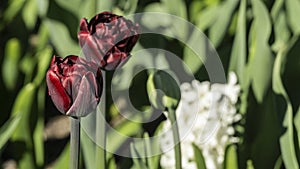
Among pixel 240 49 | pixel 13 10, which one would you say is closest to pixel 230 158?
pixel 240 49

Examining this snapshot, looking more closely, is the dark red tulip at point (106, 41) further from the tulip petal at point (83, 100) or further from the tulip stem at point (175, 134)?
the tulip stem at point (175, 134)

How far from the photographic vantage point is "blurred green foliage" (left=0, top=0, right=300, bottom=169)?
3.88 ft

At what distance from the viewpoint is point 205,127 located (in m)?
1.04

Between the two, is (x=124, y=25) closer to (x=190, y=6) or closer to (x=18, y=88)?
(x=18, y=88)

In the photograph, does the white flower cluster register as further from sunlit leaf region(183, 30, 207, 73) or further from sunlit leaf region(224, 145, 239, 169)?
sunlit leaf region(183, 30, 207, 73)

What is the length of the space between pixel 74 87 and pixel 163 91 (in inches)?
13.4

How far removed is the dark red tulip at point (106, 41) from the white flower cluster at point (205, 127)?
0.28 metres

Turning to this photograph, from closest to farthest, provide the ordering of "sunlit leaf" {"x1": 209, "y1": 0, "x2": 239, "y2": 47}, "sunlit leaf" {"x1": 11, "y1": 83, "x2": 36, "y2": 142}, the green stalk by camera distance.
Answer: the green stalk, "sunlit leaf" {"x1": 11, "y1": 83, "x2": 36, "y2": 142}, "sunlit leaf" {"x1": 209, "y1": 0, "x2": 239, "y2": 47}

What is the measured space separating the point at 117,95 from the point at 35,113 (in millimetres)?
205

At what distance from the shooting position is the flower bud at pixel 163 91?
95cm

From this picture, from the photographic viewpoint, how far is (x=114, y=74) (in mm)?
1438

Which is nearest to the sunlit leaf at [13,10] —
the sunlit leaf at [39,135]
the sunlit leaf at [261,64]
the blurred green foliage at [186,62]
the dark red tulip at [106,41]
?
the blurred green foliage at [186,62]

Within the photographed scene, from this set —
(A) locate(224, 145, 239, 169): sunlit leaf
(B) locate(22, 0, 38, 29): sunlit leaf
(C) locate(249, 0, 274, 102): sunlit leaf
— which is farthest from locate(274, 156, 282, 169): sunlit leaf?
(B) locate(22, 0, 38, 29): sunlit leaf

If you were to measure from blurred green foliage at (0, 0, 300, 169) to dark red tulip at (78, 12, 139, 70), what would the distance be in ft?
0.91
